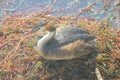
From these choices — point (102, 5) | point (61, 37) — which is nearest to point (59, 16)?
point (102, 5)

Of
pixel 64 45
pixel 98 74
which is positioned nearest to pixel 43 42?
pixel 64 45

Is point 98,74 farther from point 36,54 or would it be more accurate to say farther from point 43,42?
point 36,54

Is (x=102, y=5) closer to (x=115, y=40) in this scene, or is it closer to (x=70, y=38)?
(x=115, y=40)

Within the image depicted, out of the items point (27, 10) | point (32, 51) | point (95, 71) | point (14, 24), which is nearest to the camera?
point (95, 71)

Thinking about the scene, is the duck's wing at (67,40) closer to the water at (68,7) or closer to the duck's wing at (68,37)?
the duck's wing at (68,37)

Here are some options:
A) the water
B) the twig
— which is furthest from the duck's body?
the water

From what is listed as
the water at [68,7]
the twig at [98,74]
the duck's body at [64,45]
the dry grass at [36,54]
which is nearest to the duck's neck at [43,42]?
the duck's body at [64,45]

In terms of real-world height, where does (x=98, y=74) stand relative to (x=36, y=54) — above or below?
below

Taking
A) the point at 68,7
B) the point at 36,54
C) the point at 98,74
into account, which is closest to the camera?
the point at 98,74
